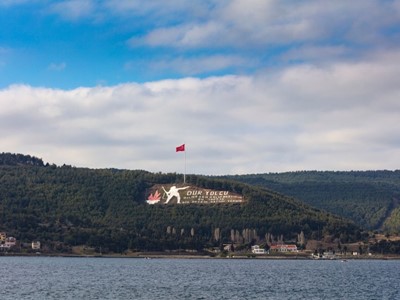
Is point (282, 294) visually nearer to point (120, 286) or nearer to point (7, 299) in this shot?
point (120, 286)

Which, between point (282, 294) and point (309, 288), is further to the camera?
point (309, 288)

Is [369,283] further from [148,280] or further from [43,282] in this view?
[43,282]

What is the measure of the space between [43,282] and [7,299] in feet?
114

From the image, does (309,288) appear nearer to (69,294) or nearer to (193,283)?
(193,283)

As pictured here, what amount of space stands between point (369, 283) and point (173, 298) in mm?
56847

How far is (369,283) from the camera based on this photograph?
162 meters

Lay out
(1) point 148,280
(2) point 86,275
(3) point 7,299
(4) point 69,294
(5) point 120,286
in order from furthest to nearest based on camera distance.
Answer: (2) point 86,275, (1) point 148,280, (5) point 120,286, (4) point 69,294, (3) point 7,299

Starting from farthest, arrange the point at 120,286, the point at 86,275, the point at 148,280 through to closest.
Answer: the point at 86,275 → the point at 148,280 → the point at 120,286

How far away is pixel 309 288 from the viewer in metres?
145

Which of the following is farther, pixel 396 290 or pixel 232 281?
pixel 232 281

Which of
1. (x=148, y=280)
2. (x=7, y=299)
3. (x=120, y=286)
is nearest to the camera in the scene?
(x=7, y=299)

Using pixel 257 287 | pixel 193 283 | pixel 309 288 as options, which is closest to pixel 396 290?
pixel 309 288

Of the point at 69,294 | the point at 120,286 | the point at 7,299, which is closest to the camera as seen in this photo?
the point at 7,299

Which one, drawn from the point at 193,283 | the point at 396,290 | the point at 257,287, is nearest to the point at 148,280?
the point at 193,283
